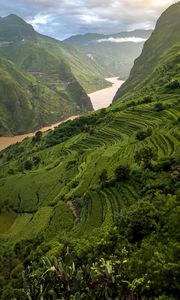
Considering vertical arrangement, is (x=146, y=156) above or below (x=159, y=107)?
below

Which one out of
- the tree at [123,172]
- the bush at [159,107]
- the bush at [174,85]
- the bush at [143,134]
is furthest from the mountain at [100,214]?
the bush at [174,85]

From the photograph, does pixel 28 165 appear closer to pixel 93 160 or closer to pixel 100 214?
pixel 93 160

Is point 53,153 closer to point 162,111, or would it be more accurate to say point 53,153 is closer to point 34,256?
point 162,111

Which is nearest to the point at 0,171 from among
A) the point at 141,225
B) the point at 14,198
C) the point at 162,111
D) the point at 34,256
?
the point at 14,198

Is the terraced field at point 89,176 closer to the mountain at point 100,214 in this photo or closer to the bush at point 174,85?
the mountain at point 100,214

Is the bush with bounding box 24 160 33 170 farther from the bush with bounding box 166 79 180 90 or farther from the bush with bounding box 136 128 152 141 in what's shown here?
the bush with bounding box 166 79 180 90

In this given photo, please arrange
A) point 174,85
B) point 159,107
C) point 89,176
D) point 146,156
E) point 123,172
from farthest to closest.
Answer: point 174,85
point 159,107
point 89,176
point 146,156
point 123,172

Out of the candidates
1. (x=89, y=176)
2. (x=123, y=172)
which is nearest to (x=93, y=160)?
(x=89, y=176)

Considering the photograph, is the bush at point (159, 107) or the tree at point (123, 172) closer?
the tree at point (123, 172)

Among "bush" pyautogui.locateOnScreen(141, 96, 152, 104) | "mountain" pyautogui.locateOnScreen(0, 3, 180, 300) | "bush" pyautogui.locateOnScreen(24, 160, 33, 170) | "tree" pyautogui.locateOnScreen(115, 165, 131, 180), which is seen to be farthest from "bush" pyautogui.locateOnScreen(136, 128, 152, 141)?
"bush" pyautogui.locateOnScreen(141, 96, 152, 104)
